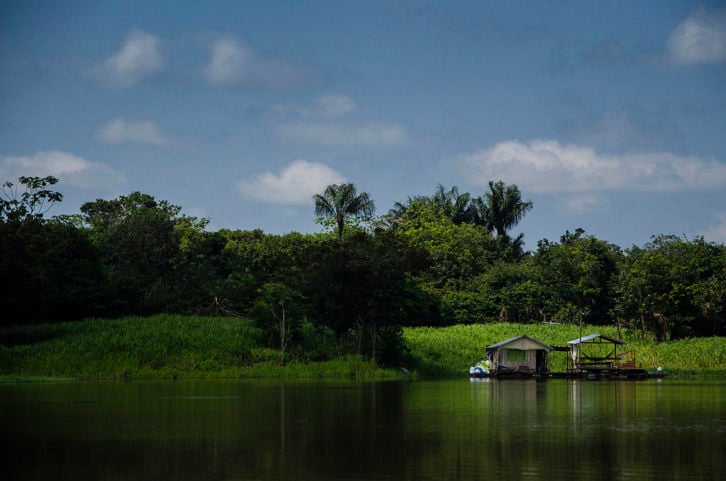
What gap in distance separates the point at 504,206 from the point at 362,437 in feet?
260

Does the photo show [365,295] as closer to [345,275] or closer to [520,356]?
[345,275]

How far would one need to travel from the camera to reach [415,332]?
224 ft

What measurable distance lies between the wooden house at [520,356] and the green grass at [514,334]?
276 centimetres

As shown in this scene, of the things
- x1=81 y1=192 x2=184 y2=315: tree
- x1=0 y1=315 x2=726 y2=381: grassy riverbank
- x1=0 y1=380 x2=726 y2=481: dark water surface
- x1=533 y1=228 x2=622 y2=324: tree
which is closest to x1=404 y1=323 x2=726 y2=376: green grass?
x1=0 y1=315 x2=726 y2=381: grassy riverbank

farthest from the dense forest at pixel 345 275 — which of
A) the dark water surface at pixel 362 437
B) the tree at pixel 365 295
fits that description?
→ the dark water surface at pixel 362 437

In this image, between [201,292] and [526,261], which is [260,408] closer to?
[201,292]

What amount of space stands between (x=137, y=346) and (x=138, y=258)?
2470 centimetres

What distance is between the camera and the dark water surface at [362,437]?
1516cm

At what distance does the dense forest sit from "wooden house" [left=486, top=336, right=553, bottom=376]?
543 centimetres

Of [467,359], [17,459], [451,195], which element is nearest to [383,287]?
[467,359]

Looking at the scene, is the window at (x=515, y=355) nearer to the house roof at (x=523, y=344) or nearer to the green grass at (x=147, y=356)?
the house roof at (x=523, y=344)

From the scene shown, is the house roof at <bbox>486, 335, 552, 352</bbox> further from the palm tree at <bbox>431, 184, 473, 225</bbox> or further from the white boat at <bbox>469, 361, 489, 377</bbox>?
the palm tree at <bbox>431, 184, 473, 225</bbox>

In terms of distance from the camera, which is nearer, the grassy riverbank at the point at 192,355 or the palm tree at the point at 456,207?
the grassy riverbank at the point at 192,355

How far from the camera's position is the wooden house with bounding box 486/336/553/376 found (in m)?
56.8
